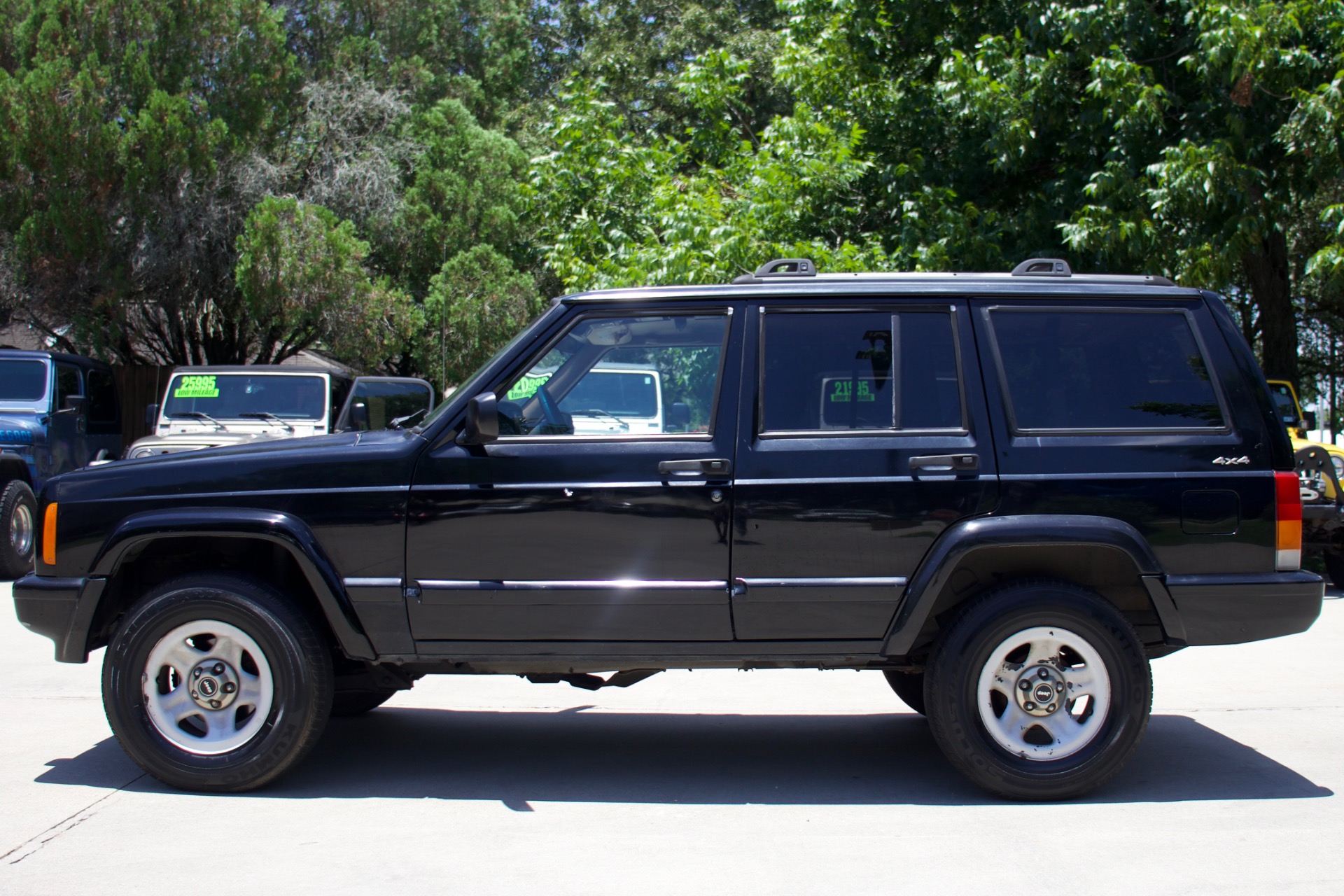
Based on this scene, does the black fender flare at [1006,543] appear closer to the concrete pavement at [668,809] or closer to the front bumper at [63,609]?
the concrete pavement at [668,809]

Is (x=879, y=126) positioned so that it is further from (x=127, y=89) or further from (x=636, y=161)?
(x=127, y=89)

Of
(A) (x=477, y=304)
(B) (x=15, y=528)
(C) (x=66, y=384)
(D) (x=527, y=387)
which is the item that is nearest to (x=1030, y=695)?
(D) (x=527, y=387)

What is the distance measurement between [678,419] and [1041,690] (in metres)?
1.71

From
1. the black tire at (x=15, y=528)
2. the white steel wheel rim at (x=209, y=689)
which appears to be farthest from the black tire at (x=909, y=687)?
the black tire at (x=15, y=528)

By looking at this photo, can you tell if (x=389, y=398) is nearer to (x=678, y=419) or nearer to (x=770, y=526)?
(x=678, y=419)

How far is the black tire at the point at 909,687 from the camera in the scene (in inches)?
216

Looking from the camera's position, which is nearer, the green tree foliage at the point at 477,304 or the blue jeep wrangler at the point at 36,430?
the blue jeep wrangler at the point at 36,430

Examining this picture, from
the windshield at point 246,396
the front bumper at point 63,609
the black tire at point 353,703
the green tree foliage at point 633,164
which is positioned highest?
the green tree foliage at point 633,164

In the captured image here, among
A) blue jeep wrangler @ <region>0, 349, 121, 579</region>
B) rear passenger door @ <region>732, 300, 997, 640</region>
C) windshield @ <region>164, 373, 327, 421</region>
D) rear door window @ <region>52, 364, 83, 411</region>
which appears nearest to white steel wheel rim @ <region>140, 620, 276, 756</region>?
rear passenger door @ <region>732, 300, 997, 640</region>

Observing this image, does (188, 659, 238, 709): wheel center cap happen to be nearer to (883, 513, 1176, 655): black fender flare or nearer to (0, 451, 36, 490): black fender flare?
(883, 513, 1176, 655): black fender flare

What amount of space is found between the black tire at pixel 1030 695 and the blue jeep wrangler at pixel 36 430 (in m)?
9.45

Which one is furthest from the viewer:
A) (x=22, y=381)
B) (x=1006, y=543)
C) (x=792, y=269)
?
(x=22, y=381)

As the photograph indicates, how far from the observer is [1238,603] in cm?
435

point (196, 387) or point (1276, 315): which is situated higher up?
point (1276, 315)
